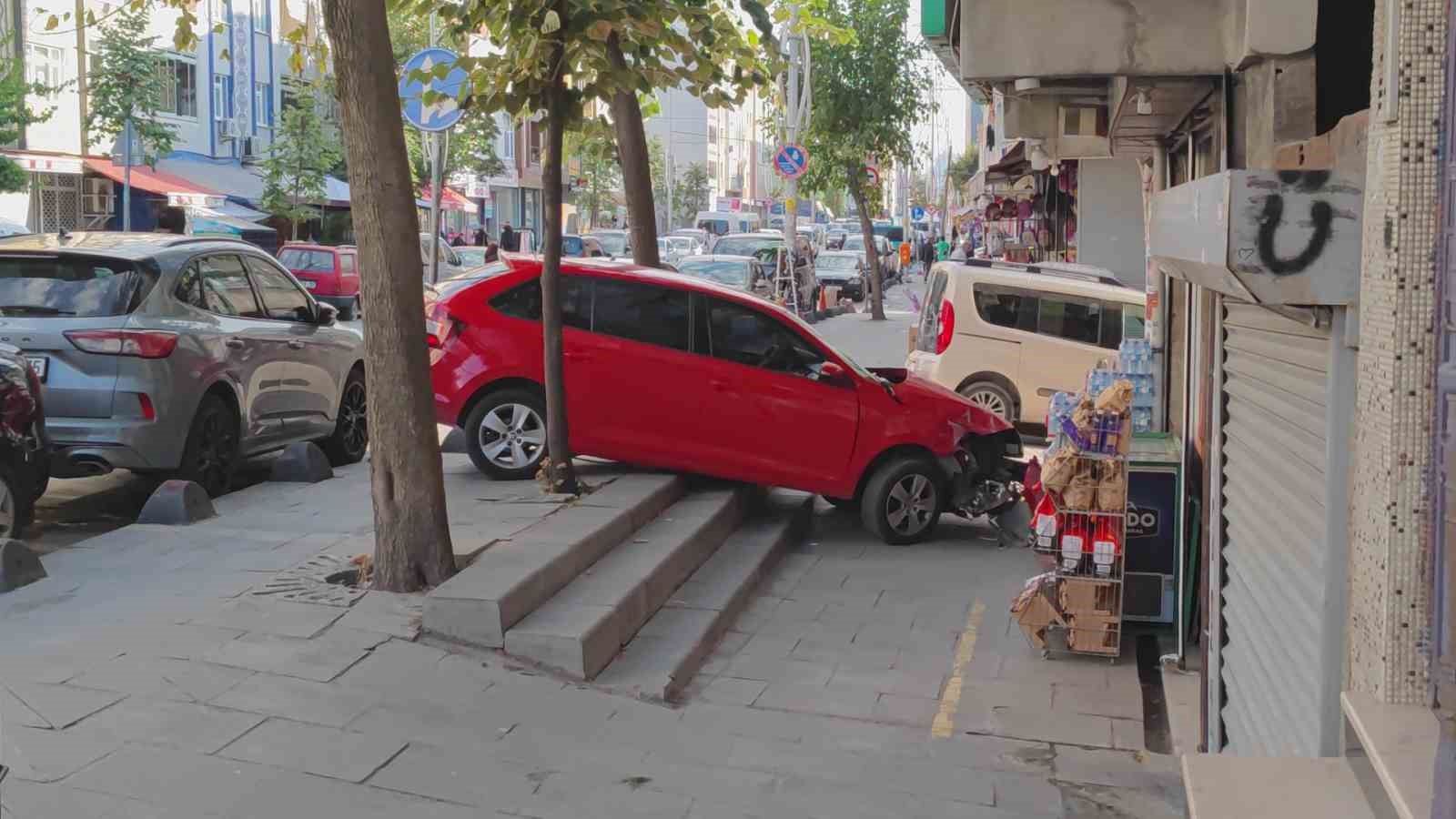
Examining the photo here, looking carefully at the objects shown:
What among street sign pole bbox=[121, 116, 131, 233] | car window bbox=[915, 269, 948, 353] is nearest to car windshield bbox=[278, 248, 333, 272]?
street sign pole bbox=[121, 116, 131, 233]

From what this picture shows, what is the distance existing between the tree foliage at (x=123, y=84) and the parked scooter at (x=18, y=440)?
100 feet

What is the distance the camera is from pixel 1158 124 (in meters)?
8.51

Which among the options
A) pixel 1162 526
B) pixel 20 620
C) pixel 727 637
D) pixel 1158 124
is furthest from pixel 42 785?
pixel 1158 124

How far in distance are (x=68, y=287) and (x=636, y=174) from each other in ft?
18.8

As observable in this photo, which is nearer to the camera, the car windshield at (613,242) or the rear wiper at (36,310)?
the rear wiper at (36,310)

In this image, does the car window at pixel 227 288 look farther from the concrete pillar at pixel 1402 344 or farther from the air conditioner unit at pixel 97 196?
the air conditioner unit at pixel 97 196

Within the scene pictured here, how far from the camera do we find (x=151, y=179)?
40.3 m

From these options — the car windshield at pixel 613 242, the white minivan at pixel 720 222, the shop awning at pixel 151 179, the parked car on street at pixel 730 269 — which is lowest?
the parked car on street at pixel 730 269

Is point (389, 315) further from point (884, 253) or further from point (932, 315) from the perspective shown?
point (884, 253)

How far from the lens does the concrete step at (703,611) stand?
7191 mm

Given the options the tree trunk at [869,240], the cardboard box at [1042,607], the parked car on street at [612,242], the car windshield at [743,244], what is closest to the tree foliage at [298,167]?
the parked car on street at [612,242]

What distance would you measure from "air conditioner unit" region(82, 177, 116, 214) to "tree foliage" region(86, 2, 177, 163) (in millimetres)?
1662

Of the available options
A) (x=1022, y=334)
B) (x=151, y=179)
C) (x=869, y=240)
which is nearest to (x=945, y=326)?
(x=1022, y=334)

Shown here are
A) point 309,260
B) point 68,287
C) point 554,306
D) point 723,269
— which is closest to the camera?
point 68,287
